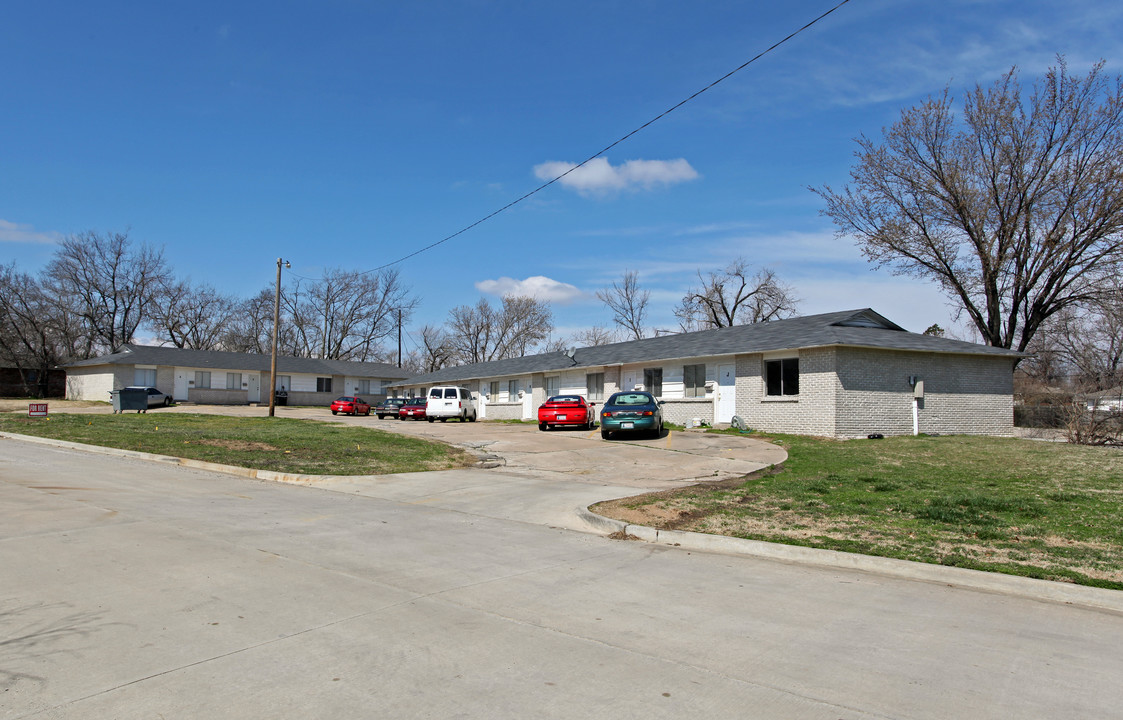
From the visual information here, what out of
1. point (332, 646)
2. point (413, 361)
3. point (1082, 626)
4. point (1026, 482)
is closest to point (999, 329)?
point (1026, 482)

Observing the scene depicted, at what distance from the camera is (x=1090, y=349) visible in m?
46.8

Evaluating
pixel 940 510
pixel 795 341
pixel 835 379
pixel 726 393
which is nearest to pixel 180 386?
pixel 726 393

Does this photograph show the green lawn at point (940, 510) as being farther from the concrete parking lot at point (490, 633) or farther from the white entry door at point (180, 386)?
the white entry door at point (180, 386)

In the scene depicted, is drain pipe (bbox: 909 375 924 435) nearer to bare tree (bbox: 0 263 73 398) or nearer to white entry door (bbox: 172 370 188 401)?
white entry door (bbox: 172 370 188 401)

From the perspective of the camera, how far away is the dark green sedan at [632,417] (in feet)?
72.6

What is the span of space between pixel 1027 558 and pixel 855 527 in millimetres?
1834

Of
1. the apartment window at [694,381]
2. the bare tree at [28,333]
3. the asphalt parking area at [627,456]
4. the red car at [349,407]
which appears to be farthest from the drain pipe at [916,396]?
the bare tree at [28,333]

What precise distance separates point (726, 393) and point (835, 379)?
194 inches

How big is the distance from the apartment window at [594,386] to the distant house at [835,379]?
346 cm

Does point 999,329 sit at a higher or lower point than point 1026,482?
higher

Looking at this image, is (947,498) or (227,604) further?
(947,498)

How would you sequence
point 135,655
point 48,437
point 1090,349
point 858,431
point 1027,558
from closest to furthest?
point 135,655 < point 1027,558 < point 48,437 < point 858,431 < point 1090,349

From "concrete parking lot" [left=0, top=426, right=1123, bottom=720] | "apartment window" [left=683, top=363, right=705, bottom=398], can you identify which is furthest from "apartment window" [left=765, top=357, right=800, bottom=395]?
"concrete parking lot" [left=0, top=426, right=1123, bottom=720]

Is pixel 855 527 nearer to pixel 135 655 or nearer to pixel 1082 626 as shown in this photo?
pixel 1082 626
